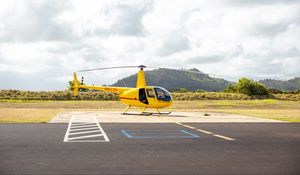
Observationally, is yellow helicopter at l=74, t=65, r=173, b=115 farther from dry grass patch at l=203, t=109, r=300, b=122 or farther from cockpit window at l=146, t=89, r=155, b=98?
dry grass patch at l=203, t=109, r=300, b=122

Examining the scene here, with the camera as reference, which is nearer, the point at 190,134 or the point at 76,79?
the point at 190,134

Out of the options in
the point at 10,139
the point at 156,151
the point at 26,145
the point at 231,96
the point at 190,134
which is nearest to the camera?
the point at 156,151

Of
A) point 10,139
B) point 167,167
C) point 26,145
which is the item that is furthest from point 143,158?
point 10,139

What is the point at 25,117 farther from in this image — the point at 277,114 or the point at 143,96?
the point at 277,114

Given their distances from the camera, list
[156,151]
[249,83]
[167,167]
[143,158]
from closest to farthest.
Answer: [167,167] → [143,158] → [156,151] → [249,83]

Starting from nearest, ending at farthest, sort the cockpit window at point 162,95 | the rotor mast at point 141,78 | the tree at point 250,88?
1. the cockpit window at point 162,95
2. the rotor mast at point 141,78
3. the tree at point 250,88

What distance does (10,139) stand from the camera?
560 inches

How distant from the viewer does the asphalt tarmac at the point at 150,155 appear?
29.2 feet

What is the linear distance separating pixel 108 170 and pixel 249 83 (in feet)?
342

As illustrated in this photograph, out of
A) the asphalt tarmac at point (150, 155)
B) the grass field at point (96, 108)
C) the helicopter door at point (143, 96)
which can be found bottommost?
the asphalt tarmac at point (150, 155)

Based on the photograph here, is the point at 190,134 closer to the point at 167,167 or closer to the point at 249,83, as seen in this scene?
the point at 167,167

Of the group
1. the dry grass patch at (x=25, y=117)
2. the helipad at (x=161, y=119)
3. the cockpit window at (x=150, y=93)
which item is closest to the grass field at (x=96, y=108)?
the dry grass patch at (x=25, y=117)

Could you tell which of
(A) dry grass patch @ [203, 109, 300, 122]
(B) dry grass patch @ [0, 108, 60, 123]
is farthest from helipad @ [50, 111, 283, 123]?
(A) dry grass patch @ [203, 109, 300, 122]

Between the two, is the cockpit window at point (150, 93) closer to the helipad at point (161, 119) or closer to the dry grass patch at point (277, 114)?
the helipad at point (161, 119)
